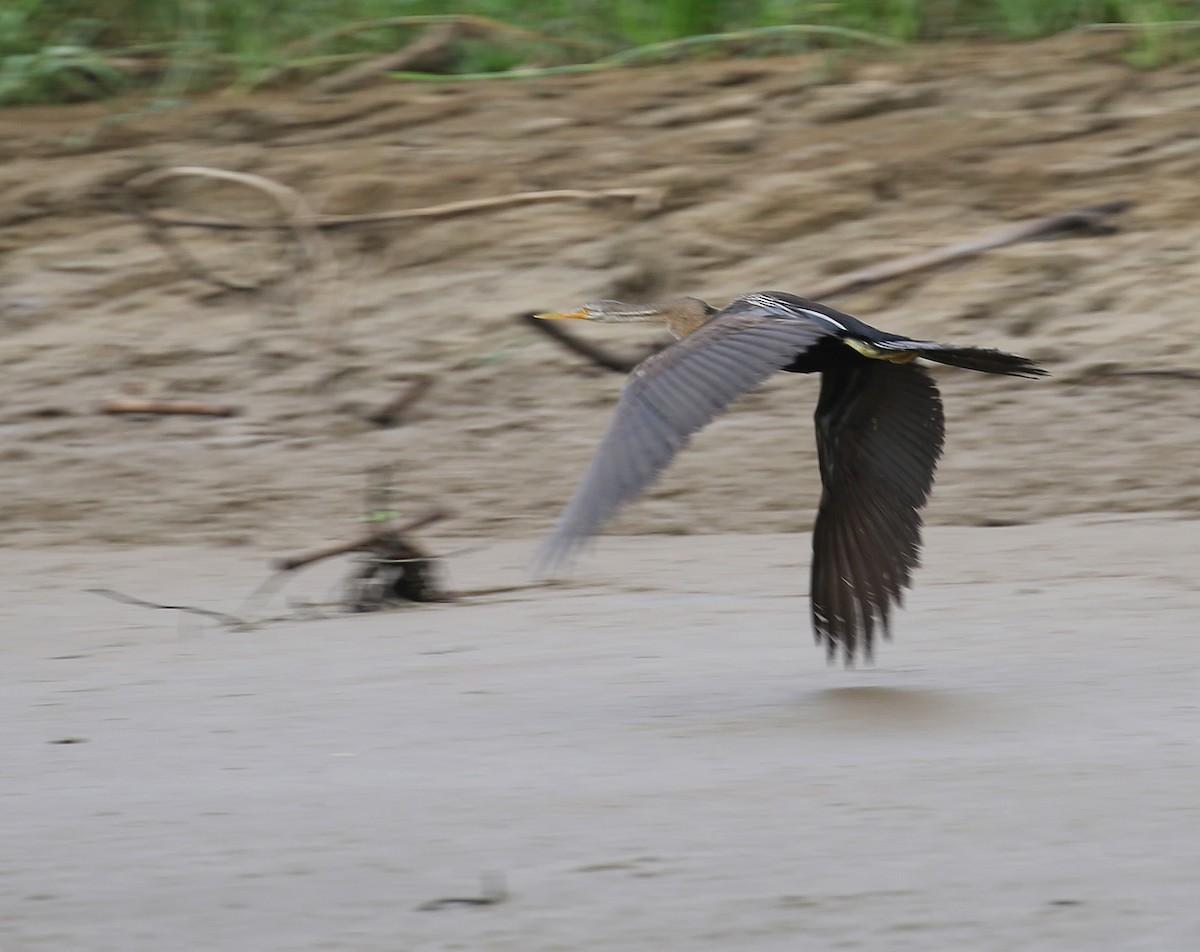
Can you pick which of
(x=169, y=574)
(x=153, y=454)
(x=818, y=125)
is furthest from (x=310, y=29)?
(x=169, y=574)

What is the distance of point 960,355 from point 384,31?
7146 millimetres

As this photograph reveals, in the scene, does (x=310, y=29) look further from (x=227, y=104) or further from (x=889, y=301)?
(x=889, y=301)

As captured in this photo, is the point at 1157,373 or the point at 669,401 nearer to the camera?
the point at 669,401

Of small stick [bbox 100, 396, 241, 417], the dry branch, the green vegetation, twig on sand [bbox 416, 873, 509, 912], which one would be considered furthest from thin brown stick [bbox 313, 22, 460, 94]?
twig on sand [bbox 416, 873, 509, 912]

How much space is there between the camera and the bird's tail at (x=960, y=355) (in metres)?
4.04

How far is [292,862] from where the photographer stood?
3141 mm

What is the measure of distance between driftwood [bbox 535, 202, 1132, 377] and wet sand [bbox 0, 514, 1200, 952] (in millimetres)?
2393

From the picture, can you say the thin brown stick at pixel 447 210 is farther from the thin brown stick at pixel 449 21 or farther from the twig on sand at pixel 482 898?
the twig on sand at pixel 482 898

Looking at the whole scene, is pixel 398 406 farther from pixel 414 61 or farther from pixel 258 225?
pixel 414 61

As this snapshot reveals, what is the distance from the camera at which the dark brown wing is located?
432cm

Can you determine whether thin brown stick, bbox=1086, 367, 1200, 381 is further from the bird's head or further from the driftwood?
the bird's head

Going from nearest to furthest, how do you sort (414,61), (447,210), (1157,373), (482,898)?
(482,898), (1157,373), (447,210), (414,61)

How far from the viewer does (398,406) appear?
767 cm

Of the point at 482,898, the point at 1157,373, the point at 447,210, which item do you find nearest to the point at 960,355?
the point at 482,898
